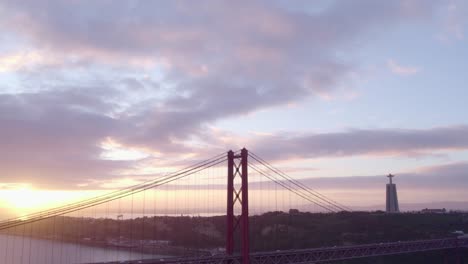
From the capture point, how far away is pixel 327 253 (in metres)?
46.9

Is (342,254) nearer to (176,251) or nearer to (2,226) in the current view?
(2,226)

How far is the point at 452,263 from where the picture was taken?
209 feet

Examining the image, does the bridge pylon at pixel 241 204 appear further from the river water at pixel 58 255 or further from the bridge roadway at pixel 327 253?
the river water at pixel 58 255

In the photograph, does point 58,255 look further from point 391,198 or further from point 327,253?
point 391,198

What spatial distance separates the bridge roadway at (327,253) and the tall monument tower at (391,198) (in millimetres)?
49842

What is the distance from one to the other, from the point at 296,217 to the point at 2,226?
7987 cm

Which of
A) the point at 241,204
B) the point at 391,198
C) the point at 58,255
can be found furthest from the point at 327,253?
the point at 391,198

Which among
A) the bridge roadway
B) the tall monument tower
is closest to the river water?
the bridge roadway

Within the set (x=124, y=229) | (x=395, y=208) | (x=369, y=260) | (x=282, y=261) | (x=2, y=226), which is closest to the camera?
(x=2, y=226)

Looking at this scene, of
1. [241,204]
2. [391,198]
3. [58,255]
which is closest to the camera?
[241,204]

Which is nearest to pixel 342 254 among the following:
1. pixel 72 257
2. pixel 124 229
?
pixel 72 257

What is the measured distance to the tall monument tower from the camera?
113562 millimetres

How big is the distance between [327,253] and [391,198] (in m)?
73.8

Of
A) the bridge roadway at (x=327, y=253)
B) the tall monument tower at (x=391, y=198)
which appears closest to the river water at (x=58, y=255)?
the bridge roadway at (x=327, y=253)
